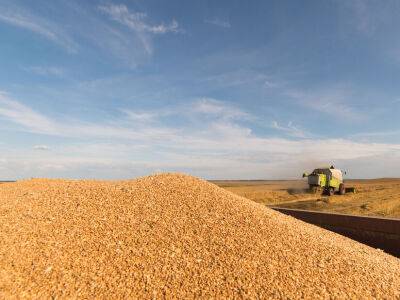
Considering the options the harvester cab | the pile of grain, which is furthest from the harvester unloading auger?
the pile of grain

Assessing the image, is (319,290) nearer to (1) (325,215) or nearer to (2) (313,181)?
(1) (325,215)

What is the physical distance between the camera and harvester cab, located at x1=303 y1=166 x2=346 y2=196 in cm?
2297

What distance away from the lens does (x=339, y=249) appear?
19.0 feet

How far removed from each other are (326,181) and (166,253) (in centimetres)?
2050

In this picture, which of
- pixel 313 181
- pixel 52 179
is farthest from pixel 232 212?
pixel 313 181

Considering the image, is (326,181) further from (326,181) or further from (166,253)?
(166,253)

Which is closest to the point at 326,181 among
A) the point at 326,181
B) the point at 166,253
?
the point at 326,181

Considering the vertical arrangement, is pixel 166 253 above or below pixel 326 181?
below

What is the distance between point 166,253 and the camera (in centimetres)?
468

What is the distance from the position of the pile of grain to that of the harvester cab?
16907 millimetres

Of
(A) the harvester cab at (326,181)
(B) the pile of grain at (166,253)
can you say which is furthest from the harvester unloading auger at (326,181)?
(B) the pile of grain at (166,253)

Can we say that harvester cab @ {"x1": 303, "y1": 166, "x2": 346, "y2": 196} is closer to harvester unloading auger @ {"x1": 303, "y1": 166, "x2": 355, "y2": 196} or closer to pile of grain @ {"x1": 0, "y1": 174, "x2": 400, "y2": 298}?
harvester unloading auger @ {"x1": 303, "y1": 166, "x2": 355, "y2": 196}

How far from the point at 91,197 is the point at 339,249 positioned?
430cm

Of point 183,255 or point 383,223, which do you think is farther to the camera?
point 383,223
